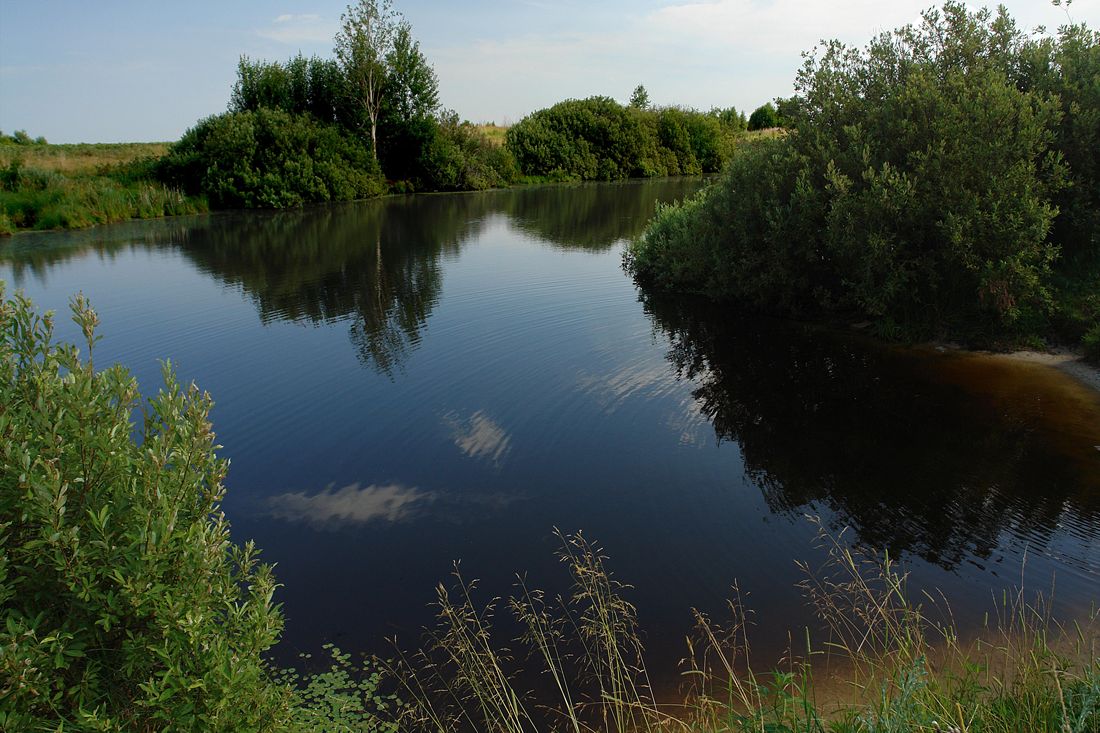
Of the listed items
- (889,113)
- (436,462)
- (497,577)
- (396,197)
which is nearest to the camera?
(497,577)

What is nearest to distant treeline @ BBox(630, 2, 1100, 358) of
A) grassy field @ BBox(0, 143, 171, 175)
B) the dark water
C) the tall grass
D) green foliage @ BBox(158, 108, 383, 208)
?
the dark water

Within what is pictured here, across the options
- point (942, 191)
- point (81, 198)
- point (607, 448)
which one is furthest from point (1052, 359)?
point (81, 198)

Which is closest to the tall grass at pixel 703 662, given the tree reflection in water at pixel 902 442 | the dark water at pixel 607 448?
the dark water at pixel 607 448

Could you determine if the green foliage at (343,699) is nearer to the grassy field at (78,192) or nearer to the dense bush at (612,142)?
the grassy field at (78,192)

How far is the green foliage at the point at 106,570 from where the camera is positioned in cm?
328

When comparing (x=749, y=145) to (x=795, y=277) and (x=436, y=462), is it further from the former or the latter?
(x=436, y=462)

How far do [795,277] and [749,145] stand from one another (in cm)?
456

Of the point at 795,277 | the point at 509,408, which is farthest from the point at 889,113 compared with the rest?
the point at 509,408

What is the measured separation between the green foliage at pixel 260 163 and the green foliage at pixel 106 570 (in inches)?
1749

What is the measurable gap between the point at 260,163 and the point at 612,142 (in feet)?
127

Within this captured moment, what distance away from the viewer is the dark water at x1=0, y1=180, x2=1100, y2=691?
7141mm

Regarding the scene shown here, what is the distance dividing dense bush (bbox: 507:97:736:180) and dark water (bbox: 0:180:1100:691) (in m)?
51.4

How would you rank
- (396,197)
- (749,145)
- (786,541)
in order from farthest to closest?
(396,197)
(749,145)
(786,541)

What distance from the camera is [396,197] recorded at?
52.6 metres
